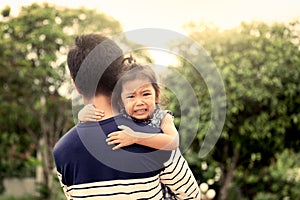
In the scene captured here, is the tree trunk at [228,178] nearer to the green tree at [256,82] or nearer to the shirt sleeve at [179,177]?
the green tree at [256,82]

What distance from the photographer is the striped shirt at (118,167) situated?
154cm

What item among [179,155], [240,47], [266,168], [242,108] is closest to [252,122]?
[242,108]

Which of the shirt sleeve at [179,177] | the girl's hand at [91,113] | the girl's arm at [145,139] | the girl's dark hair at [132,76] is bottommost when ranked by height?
the shirt sleeve at [179,177]

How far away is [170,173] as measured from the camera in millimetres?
1560

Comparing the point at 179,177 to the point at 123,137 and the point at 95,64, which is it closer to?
the point at 123,137

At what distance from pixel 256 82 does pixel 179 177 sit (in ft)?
21.2

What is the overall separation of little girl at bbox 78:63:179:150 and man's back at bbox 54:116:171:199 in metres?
0.02

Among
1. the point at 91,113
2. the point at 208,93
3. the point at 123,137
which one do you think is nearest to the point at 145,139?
the point at 123,137

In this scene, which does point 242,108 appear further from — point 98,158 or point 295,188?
point 98,158

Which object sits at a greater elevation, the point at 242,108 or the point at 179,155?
the point at 242,108

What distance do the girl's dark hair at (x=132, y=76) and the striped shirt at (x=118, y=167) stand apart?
0.16 feet

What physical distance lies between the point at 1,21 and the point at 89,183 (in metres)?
9.47

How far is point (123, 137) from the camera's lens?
59.8 inches

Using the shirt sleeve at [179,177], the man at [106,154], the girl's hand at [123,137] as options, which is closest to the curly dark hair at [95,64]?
the man at [106,154]
